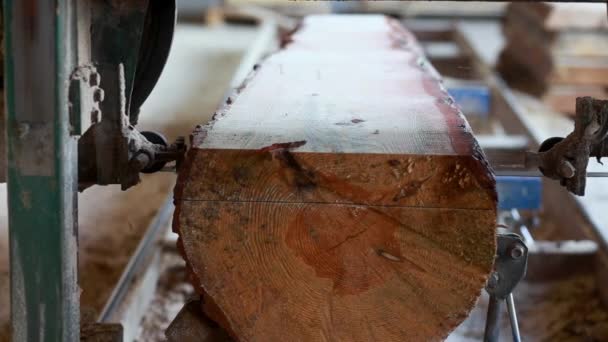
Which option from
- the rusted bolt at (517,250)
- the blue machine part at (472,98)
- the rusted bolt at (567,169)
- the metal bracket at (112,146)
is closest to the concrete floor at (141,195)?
the metal bracket at (112,146)

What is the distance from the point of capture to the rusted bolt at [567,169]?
166 centimetres

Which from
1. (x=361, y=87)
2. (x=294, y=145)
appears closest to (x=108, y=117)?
(x=294, y=145)

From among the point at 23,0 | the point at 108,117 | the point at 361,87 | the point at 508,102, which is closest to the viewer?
the point at 23,0

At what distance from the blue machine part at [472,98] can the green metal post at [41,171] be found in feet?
9.66

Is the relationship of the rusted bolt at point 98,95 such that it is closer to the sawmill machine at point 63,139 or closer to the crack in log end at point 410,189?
the sawmill machine at point 63,139

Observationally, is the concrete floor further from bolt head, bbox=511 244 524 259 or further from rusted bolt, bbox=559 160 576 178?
rusted bolt, bbox=559 160 576 178

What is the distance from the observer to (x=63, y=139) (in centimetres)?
143

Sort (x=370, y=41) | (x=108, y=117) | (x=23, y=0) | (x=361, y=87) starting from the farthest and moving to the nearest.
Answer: (x=370, y=41)
(x=361, y=87)
(x=108, y=117)
(x=23, y=0)

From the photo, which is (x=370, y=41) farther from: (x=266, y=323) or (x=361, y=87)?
(x=266, y=323)

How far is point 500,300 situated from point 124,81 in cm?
95

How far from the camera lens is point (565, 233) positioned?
3.21 meters

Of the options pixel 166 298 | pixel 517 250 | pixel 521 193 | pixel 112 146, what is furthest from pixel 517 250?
pixel 166 298

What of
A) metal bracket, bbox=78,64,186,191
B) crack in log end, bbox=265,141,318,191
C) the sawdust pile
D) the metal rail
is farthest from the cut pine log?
the sawdust pile

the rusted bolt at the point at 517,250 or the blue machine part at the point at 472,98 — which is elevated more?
the rusted bolt at the point at 517,250
